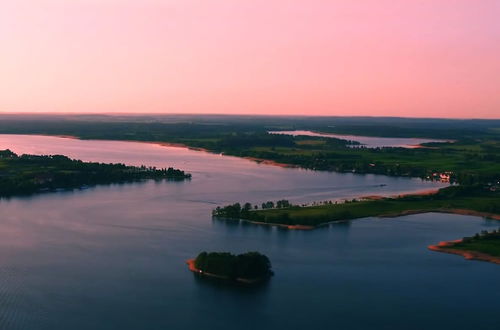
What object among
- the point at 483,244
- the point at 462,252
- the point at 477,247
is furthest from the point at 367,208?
the point at 462,252

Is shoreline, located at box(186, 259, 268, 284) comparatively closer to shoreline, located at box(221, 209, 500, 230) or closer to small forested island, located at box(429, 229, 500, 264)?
shoreline, located at box(221, 209, 500, 230)

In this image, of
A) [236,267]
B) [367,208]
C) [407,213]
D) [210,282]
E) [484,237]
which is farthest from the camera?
[367,208]

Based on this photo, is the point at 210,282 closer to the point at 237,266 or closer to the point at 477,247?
the point at 237,266

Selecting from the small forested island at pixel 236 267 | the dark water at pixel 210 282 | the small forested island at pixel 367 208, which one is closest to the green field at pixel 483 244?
the dark water at pixel 210 282

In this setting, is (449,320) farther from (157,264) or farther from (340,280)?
(157,264)

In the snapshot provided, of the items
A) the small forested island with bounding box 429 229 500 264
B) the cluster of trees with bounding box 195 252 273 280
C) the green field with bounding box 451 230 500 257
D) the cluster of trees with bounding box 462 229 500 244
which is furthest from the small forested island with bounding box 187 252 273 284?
the cluster of trees with bounding box 462 229 500 244
